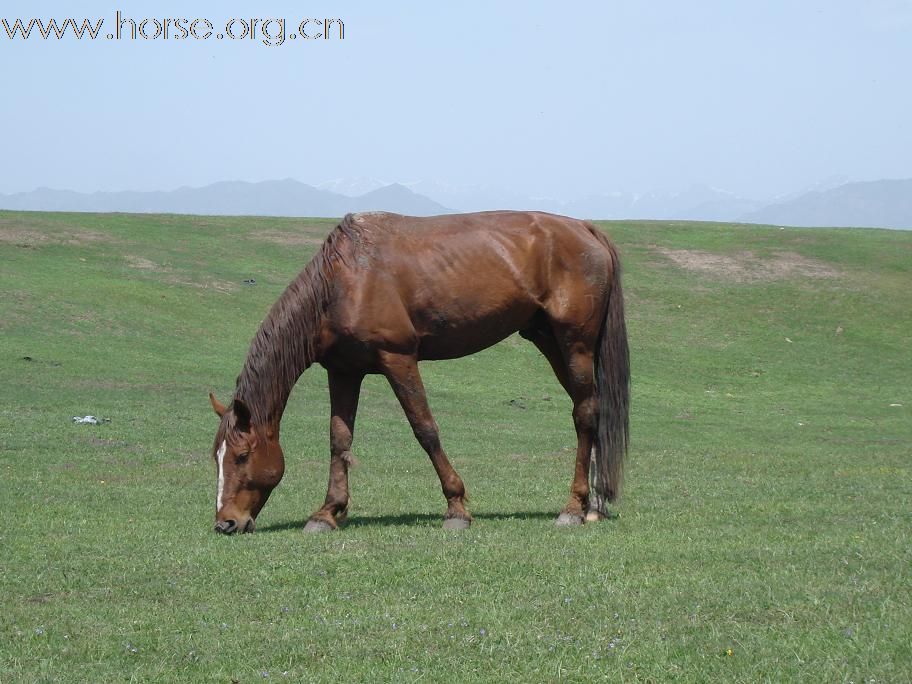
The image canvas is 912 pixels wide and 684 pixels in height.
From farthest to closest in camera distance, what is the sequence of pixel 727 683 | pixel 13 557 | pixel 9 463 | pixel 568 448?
pixel 568 448, pixel 9 463, pixel 13 557, pixel 727 683

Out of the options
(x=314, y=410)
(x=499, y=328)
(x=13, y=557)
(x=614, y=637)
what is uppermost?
(x=499, y=328)

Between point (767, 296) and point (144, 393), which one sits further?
point (767, 296)

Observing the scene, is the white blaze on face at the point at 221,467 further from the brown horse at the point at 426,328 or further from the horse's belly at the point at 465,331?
the horse's belly at the point at 465,331

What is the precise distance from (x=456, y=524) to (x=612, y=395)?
5.94ft

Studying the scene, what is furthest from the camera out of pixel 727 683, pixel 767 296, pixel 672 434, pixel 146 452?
pixel 767 296

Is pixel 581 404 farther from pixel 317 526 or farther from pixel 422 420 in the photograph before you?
pixel 317 526

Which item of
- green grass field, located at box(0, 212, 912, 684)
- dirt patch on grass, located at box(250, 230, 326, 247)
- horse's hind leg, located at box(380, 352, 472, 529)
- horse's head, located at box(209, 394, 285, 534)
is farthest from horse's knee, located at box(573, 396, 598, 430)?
dirt patch on grass, located at box(250, 230, 326, 247)

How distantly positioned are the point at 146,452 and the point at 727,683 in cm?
1127

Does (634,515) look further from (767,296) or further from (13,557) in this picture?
(767,296)

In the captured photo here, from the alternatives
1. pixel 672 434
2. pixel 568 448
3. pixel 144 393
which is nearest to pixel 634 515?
pixel 568 448

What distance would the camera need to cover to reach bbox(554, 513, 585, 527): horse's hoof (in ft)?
29.6

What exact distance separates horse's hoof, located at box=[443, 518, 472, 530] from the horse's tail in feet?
3.96

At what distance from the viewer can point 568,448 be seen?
16891 millimetres

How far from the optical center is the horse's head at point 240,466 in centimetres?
859
